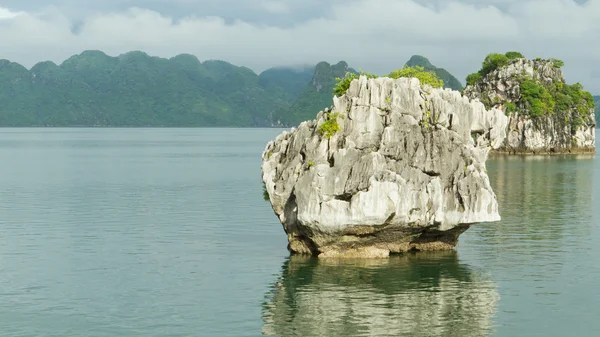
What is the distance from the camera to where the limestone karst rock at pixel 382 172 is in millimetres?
46781

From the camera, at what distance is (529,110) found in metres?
192

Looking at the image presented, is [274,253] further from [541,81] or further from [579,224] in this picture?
[541,81]

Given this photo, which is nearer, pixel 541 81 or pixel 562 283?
pixel 562 283

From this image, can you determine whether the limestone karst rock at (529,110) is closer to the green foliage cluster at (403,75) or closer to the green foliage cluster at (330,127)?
the green foliage cluster at (403,75)

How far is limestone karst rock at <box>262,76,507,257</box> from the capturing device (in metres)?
46.8

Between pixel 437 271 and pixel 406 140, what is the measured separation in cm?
827

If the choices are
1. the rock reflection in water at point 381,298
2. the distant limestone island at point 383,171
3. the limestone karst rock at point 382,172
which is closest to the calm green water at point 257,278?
the rock reflection in water at point 381,298

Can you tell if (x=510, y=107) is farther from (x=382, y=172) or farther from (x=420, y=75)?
(x=382, y=172)

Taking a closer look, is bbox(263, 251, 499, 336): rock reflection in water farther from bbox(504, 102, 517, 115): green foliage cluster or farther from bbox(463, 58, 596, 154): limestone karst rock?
bbox(463, 58, 596, 154): limestone karst rock

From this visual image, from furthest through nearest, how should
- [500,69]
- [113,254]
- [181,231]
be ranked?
[500,69]
[181,231]
[113,254]

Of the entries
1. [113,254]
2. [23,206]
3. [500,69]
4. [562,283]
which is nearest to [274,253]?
[113,254]

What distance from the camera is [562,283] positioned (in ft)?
150

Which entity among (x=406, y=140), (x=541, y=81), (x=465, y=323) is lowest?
(x=465, y=323)

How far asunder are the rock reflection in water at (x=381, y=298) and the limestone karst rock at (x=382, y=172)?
214 centimetres
